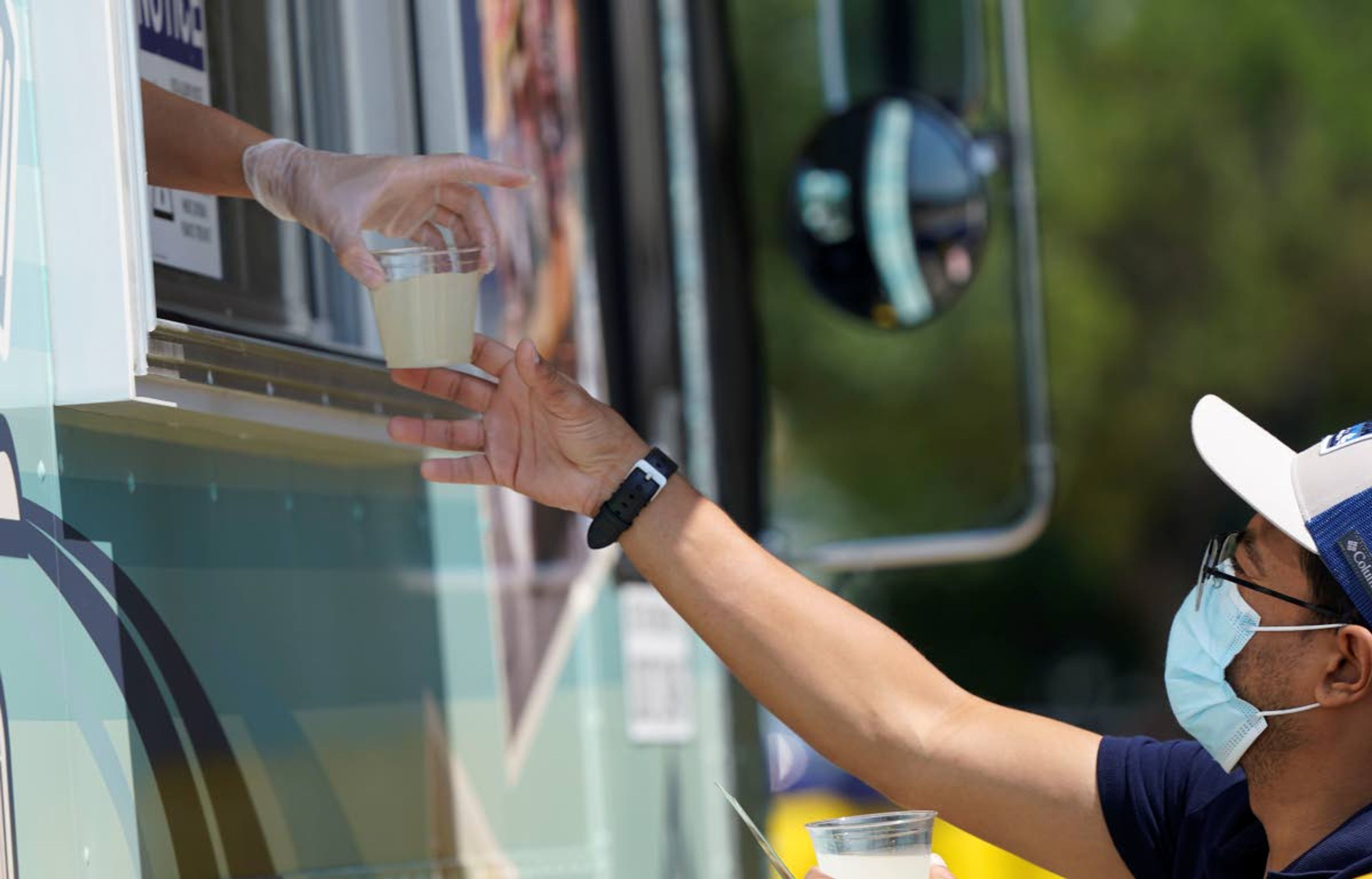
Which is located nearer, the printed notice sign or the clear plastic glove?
the clear plastic glove

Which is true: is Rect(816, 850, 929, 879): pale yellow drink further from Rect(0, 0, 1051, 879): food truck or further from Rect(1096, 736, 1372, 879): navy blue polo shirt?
Rect(0, 0, 1051, 879): food truck

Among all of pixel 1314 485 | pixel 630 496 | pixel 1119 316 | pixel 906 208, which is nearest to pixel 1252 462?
pixel 1314 485

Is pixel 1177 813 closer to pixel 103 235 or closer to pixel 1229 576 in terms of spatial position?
pixel 1229 576

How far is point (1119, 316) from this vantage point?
1343cm

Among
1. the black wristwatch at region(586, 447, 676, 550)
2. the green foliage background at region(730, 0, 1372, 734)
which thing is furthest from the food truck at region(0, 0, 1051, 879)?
the green foliage background at region(730, 0, 1372, 734)

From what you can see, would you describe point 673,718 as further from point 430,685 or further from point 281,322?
point 281,322

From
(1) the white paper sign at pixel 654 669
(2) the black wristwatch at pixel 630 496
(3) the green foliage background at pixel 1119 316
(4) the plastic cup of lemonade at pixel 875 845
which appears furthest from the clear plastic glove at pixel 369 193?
(3) the green foliage background at pixel 1119 316

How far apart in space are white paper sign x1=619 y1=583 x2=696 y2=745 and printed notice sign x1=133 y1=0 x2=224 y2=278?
1617 mm

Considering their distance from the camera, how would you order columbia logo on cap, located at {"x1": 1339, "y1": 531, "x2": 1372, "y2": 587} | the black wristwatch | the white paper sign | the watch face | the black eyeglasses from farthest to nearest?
1. the watch face
2. the white paper sign
3. the black wristwatch
4. the black eyeglasses
5. columbia logo on cap, located at {"x1": 1339, "y1": 531, "x2": 1372, "y2": 587}

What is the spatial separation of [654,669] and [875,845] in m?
1.88

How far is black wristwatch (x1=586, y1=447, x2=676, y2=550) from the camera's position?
2820mm

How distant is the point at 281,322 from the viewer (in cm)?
295

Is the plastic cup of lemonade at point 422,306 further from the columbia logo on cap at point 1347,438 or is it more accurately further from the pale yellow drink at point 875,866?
the columbia logo on cap at point 1347,438

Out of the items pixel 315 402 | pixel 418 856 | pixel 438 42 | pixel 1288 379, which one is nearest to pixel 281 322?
pixel 315 402
